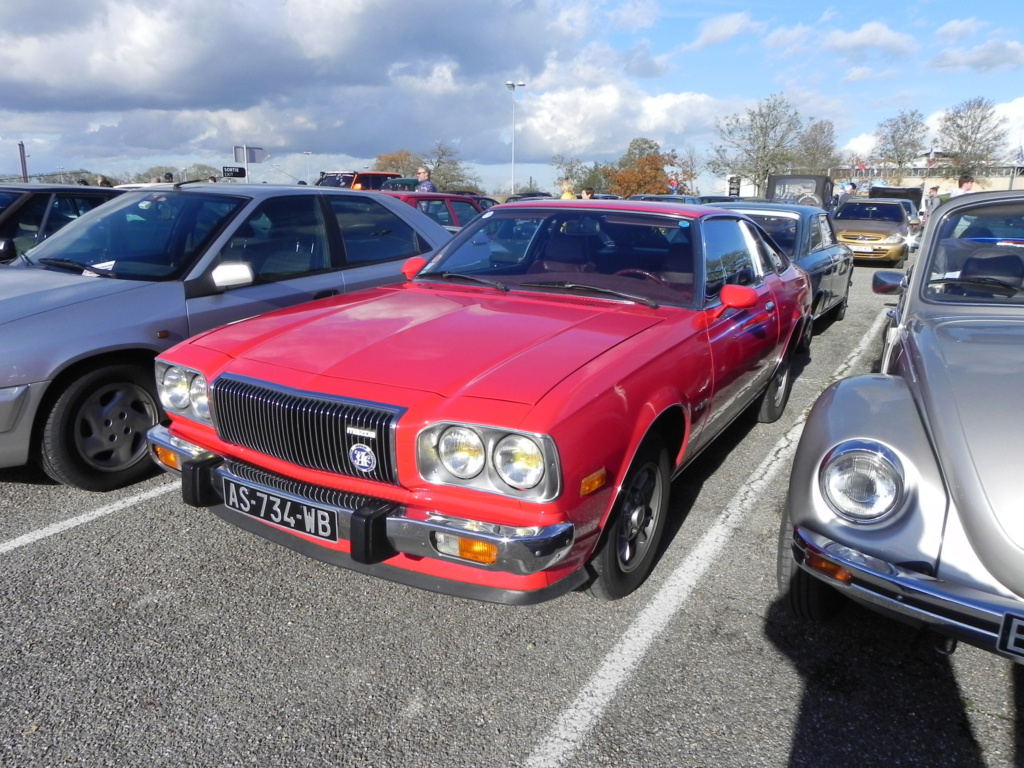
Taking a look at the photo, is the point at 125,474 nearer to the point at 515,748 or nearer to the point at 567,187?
the point at 515,748

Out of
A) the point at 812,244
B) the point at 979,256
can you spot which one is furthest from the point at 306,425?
the point at 812,244

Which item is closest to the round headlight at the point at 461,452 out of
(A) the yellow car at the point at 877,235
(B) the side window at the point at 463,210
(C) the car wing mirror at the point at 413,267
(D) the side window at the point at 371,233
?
(C) the car wing mirror at the point at 413,267

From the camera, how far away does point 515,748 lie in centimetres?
226

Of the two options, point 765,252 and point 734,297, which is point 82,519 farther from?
point 765,252

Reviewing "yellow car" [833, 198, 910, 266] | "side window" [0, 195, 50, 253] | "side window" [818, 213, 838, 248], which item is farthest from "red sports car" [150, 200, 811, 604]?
"yellow car" [833, 198, 910, 266]

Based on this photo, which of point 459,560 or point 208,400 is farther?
point 208,400

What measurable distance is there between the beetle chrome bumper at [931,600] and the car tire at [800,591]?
1.21 feet

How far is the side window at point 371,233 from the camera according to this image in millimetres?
5215

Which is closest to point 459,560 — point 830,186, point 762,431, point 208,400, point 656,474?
point 656,474

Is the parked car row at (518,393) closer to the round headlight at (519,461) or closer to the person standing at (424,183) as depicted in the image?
the round headlight at (519,461)

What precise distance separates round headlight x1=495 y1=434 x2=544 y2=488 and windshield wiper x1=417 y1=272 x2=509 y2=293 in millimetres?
1535

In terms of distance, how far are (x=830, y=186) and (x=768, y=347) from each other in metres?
20.8

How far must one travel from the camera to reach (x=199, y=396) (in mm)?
3033

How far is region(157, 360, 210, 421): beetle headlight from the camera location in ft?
9.93
